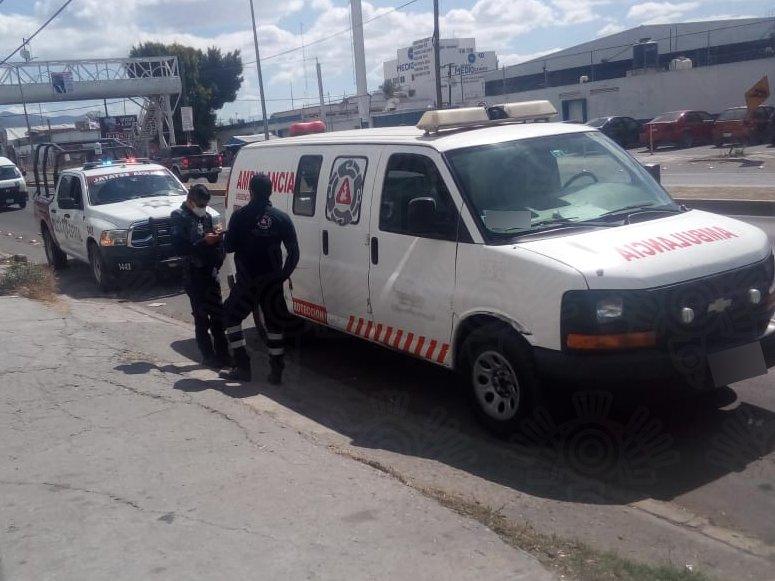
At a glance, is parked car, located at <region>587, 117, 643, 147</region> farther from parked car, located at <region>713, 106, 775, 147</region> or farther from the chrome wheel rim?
the chrome wheel rim

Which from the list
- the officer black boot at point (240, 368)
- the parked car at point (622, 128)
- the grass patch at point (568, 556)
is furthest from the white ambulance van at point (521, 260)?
the parked car at point (622, 128)

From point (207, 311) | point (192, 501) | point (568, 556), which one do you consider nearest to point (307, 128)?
point (207, 311)

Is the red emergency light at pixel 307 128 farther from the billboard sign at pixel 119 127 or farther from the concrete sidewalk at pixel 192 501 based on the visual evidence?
the billboard sign at pixel 119 127

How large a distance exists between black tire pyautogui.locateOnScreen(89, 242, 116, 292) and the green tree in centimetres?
6223

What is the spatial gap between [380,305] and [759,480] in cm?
294

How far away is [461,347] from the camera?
5906 millimetres

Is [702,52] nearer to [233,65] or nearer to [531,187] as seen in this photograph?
[233,65]

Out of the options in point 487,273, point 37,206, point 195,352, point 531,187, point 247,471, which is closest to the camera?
point 247,471

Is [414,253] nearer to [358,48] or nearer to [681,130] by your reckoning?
[681,130]

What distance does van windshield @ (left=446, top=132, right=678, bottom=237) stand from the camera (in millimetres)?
5820

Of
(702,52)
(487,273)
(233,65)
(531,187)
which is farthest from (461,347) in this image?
(233,65)

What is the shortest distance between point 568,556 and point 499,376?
5.99ft

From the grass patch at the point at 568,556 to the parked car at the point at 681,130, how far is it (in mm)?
35414

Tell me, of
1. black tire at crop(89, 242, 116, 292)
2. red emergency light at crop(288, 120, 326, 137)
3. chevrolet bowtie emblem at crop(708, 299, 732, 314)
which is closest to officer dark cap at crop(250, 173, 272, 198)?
red emergency light at crop(288, 120, 326, 137)
